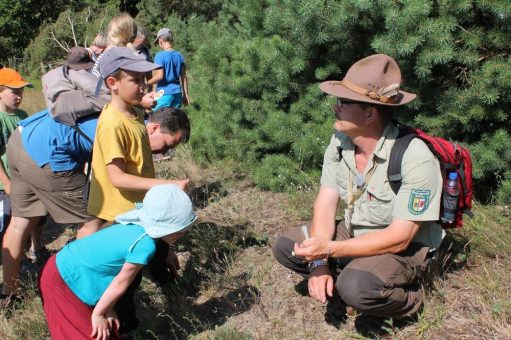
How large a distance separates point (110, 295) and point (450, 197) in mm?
1750

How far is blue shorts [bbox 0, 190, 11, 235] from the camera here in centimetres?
375

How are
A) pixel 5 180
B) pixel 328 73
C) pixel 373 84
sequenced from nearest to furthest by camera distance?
pixel 373 84 → pixel 5 180 → pixel 328 73

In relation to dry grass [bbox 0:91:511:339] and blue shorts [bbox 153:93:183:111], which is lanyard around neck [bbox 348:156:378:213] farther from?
blue shorts [bbox 153:93:183:111]

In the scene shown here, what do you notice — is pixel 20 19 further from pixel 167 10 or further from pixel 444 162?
pixel 444 162

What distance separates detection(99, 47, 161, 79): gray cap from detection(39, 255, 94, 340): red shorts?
1.10m

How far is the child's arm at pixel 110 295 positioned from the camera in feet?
8.32

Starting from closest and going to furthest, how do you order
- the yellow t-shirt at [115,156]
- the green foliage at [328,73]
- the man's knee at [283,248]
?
the yellow t-shirt at [115,156] < the man's knee at [283,248] < the green foliage at [328,73]

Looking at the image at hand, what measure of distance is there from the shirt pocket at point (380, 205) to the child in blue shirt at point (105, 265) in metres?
0.94

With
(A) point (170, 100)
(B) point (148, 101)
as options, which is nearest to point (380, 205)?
(B) point (148, 101)

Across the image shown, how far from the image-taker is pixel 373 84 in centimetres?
257

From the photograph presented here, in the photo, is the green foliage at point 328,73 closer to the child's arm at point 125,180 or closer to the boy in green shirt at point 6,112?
the child's arm at point 125,180

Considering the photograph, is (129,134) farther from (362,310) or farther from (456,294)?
(456,294)

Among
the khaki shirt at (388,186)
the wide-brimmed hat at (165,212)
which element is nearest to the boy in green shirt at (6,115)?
the wide-brimmed hat at (165,212)

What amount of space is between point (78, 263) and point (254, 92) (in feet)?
9.67
